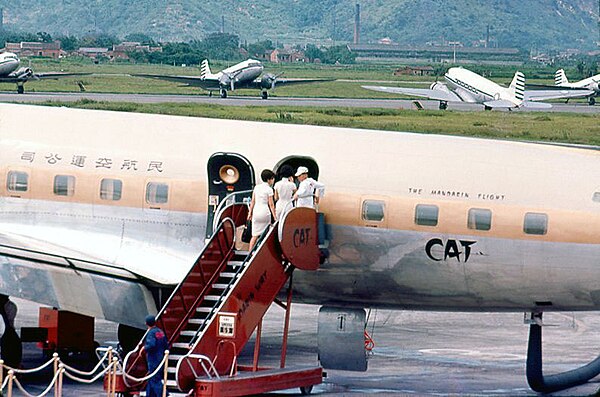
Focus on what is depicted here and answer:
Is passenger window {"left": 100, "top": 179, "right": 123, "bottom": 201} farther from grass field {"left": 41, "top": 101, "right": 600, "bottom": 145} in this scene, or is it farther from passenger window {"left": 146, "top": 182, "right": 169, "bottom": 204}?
grass field {"left": 41, "top": 101, "right": 600, "bottom": 145}

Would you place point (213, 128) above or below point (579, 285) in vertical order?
above

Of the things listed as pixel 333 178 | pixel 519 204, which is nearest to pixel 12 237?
pixel 333 178

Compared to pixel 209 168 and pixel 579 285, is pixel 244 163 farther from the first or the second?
pixel 579 285

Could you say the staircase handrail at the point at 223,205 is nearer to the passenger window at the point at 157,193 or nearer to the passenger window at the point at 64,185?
the passenger window at the point at 157,193

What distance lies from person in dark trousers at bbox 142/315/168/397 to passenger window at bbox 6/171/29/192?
238 inches

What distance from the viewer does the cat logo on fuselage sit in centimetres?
2739

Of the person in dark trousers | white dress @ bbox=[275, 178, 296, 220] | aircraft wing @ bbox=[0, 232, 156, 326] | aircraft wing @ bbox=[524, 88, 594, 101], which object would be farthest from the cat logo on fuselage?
aircraft wing @ bbox=[524, 88, 594, 101]

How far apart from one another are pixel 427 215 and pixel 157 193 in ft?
18.1

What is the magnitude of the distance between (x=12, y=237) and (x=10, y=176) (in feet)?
4.71

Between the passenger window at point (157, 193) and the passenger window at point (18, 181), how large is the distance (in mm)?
2780

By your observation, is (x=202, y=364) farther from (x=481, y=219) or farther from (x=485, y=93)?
(x=485, y=93)

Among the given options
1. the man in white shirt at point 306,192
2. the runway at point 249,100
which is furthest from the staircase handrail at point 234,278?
the runway at point 249,100

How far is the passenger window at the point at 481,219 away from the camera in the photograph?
27.2 metres

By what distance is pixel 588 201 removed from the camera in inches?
1068
